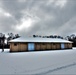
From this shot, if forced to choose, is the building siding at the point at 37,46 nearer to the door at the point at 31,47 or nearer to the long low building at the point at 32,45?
the long low building at the point at 32,45

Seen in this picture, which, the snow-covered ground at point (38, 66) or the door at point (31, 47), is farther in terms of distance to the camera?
the door at point (31, 47)

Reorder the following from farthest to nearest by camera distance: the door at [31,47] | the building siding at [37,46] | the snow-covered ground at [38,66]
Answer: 1. the door at [31,47]
2. the building siding at [37,46]
3. the snow-covered ground at [38,66]

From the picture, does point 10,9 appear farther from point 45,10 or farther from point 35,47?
point 35,47

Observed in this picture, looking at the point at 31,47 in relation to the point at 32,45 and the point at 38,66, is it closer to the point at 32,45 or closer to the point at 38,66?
the point at 32,45

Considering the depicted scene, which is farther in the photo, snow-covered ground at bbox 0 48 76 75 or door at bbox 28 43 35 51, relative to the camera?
door at bbox 28 43 35 51

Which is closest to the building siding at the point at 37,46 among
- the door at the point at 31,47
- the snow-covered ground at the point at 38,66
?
the door at the point at 31,47

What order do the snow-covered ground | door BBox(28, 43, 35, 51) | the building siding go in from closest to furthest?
the snow-covered ground < the building siding < door BBox(28, 43, 35, 51)

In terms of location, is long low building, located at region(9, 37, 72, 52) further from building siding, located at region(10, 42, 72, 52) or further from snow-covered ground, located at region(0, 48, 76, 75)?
snow-covered ground, located at region(0, 48, 76, 75)

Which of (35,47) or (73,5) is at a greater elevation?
(73,5)

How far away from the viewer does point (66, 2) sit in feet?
54.2

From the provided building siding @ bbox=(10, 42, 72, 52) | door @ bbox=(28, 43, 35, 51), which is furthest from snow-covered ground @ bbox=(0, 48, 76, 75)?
door @ bbox=(28, 43, 35, 51)

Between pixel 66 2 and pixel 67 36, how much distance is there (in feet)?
181

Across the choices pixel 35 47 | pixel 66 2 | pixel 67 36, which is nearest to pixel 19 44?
pixel 35 47

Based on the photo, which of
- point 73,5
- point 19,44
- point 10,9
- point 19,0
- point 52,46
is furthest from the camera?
point 52,46
